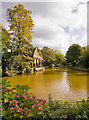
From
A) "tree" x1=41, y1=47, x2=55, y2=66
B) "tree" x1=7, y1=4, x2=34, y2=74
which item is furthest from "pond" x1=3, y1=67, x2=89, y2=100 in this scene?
"tree" x1=41, y1=47, x2=55, y2=66

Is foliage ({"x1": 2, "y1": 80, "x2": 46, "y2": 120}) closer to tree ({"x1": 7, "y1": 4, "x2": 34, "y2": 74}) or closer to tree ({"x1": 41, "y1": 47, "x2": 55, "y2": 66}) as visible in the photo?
tree ({"x1": 7, "y1": 4, "x2": 34, "y2": 74})

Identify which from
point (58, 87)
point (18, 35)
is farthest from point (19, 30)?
point (58, 87)

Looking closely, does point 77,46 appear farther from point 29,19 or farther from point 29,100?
point 29,100

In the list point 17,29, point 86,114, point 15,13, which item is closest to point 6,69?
point 17,29

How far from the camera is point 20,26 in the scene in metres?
A: 14.2

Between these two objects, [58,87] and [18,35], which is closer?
[58,87]

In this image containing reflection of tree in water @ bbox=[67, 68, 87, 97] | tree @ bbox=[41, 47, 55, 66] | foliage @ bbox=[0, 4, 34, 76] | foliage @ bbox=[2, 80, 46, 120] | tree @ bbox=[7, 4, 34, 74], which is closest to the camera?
foliage @ bbox=[2, 80, 46, 120]

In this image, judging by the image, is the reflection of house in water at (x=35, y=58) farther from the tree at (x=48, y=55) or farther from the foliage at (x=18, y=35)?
the tree at (x=48, y=55)

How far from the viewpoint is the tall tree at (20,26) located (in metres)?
13.8

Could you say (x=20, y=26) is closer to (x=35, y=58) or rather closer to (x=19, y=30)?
(x=19, y=30)

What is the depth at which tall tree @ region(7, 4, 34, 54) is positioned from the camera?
45.1 ft

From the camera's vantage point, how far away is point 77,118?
203 centimetres

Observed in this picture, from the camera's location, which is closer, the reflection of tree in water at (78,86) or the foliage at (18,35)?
the reflection of tree in water at (78,86)

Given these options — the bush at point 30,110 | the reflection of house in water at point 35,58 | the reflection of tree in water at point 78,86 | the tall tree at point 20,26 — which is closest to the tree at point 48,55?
the reflection of house in water at point 35,58
